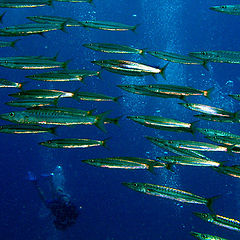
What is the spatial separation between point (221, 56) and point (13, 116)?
2.78 m

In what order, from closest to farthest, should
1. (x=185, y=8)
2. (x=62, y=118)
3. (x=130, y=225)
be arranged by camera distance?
(x=62, y=118) < (x=130, y=225) < (x=185, y=8)

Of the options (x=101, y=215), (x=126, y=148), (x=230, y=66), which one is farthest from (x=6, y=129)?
(x=230, y=66)

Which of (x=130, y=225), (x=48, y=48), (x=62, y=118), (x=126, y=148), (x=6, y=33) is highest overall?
(x=6, y=33)

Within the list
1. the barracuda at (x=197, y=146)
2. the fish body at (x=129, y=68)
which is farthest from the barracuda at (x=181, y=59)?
the barracuda at (x=197, y=146)

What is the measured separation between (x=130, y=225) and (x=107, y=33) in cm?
3388

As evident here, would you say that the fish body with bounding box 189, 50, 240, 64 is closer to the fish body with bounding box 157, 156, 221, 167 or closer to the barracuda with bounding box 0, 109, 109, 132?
A: the fish body with bounding box 157, 156, 221, 167

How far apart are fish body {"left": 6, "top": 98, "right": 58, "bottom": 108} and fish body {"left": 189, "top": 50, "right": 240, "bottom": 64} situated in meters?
2.04

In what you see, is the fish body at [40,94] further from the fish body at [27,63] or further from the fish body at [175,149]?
the fish body at [175,149]

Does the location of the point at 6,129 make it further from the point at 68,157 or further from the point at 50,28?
the point at 68,157

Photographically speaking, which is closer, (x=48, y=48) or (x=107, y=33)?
(x=107, y=33)

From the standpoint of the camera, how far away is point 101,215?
132ft

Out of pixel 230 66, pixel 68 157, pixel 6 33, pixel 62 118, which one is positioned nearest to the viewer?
pixel 62 118

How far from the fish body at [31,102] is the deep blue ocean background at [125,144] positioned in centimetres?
1526

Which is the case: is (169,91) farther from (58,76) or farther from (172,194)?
(58,76)
